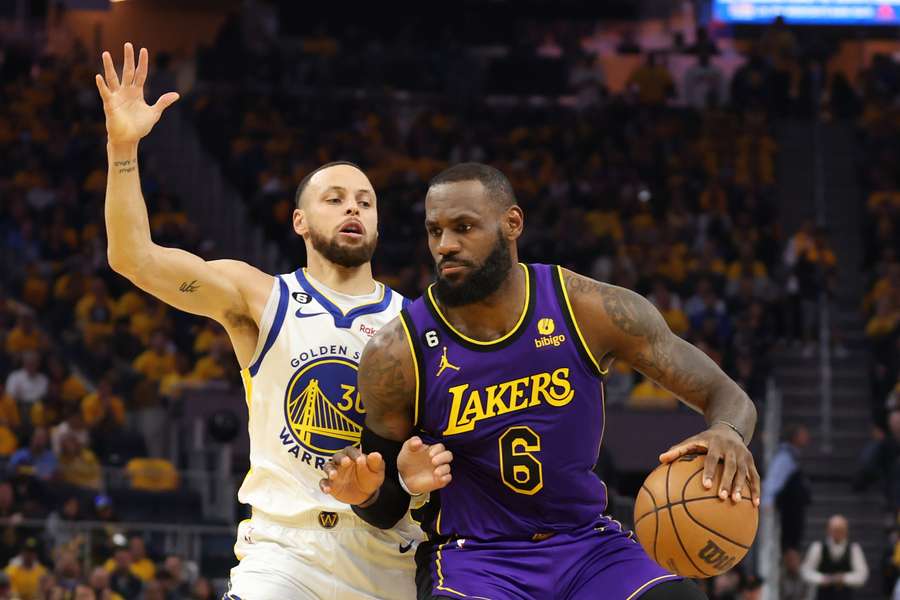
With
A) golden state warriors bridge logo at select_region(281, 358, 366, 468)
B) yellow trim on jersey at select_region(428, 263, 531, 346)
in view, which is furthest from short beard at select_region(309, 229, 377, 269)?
yellow trim on jersey at select_region(428, 263, 531, 346)

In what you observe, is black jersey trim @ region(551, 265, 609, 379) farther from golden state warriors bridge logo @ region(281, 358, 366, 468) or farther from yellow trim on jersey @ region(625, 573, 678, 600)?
golden state warriors bridge logo @ region(281, 358, 366, 468)

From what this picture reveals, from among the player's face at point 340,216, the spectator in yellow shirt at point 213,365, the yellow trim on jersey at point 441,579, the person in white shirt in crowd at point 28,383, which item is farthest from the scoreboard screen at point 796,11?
the yellow trim on jersey at point 441,579

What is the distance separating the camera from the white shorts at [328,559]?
5.57 metres

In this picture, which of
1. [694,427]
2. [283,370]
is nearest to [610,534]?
[283,370]

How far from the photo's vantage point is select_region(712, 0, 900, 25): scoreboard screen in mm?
22859

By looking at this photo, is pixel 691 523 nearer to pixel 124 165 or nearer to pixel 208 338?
pixel 124 165

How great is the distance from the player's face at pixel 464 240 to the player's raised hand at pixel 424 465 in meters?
0.57

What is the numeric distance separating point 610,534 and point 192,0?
76.3ft

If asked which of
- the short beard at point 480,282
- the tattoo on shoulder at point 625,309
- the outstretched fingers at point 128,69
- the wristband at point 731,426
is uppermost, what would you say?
the outstretched fingers at point 128,69

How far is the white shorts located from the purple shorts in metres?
0.54

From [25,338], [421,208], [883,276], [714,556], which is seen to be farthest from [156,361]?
[714,556]

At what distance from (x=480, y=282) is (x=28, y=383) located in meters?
11.0

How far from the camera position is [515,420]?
16.8 ft

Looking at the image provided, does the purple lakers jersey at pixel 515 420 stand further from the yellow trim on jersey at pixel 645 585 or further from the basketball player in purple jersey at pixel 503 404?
the yellow trim on jersey at pixel 645 585
